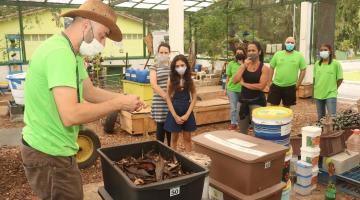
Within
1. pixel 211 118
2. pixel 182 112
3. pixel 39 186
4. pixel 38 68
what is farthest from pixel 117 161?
pixel 211 118

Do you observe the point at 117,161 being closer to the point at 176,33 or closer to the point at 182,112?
the point at 182,112

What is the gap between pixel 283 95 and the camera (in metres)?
6.43

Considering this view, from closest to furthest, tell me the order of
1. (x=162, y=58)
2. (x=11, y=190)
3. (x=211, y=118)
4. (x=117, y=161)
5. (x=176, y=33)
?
(x=117, y=161)
(x=11, y=190)
(x=162, y=58)
(x=211, y=118)
(x=176, y=33)

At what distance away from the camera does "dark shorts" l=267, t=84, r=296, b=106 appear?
251 inches

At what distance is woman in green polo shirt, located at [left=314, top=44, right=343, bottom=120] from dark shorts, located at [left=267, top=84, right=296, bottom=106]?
0.46 metres

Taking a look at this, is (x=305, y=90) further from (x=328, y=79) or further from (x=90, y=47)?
(x=90, y=47)

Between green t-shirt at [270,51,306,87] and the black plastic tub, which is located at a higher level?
green t-shirt at [270,51,306,87]

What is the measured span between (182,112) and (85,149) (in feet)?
5.67

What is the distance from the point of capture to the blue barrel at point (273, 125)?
3.42m

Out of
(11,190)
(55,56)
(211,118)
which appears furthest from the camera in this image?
(211,118)

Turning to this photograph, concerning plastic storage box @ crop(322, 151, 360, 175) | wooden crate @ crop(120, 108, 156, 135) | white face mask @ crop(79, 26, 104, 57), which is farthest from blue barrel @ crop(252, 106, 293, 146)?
wooden crate @ crop(120, 108, 156, 135)

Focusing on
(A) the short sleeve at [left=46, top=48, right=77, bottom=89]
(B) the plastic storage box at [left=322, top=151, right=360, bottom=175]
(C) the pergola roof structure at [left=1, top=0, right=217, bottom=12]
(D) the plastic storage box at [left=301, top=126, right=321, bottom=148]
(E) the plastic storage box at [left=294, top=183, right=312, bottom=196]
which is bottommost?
(E) the plastic storage box at [left=294, top=183, right=312, bottom=196]

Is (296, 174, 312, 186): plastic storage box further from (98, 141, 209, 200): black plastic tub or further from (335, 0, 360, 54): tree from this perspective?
(335, 0, 360, 54): tree

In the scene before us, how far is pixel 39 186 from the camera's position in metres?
2.16
